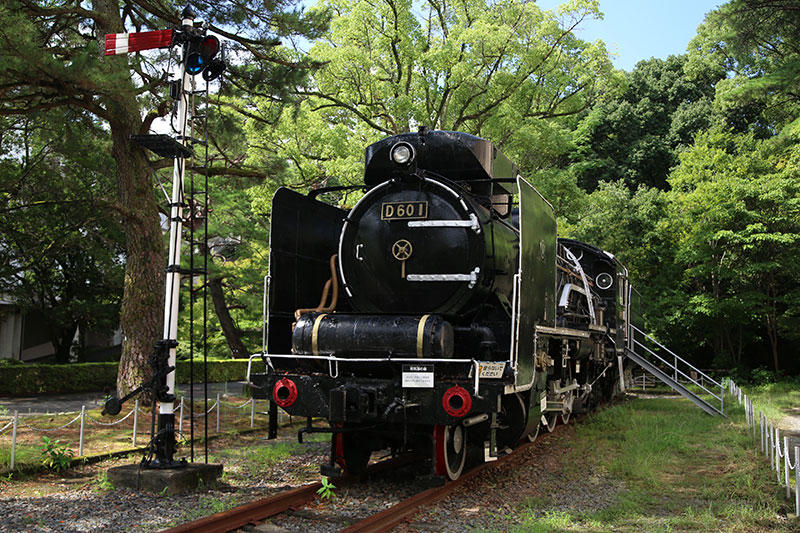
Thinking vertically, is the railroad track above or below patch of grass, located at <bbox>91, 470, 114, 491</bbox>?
above

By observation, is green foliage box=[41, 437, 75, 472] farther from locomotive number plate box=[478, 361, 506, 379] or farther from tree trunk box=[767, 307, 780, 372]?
tree trunk box=[767, 307, 780, 372]

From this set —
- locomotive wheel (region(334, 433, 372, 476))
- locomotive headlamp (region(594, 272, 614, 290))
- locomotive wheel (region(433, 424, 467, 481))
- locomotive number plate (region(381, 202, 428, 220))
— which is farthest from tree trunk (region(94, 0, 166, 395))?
locomotive headlamp (region(594, 272, 614, 290))

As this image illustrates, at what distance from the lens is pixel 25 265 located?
1939 cm

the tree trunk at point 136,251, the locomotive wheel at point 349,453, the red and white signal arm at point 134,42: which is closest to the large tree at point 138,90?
the tree trunk at point 136,251

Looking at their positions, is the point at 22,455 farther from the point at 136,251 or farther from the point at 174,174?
the point at 136,251

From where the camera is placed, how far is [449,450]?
667cm

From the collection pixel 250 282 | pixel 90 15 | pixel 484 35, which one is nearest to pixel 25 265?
pixel 250 282

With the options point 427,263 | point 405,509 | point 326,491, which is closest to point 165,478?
point 326,491

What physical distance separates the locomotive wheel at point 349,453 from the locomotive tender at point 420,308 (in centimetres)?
2

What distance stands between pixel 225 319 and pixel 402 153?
61.3ft

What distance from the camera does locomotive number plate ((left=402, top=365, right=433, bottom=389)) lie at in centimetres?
601

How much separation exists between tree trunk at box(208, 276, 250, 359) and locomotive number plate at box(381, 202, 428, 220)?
15807mm

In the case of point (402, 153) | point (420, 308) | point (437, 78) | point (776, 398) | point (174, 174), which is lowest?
point (776, 398)

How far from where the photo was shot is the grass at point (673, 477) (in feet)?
18.7
